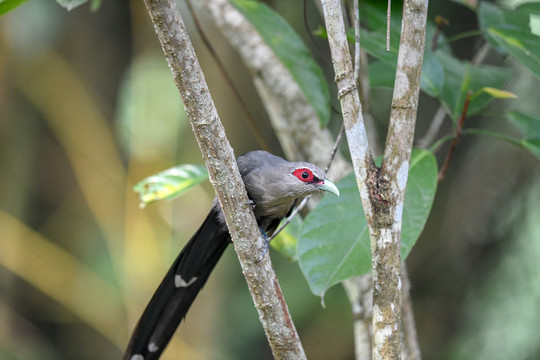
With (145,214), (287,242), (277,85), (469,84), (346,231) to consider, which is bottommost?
(145,214)

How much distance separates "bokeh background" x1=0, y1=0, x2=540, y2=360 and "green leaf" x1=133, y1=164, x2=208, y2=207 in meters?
1.99

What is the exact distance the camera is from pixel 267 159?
309cm

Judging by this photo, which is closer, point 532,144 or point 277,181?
point 532,144

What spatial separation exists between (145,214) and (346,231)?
325 centimetres

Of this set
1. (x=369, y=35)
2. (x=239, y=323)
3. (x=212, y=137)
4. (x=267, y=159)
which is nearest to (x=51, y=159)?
(x=239, y=323)

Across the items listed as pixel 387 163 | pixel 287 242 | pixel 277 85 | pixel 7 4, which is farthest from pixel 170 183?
pixel 387 163

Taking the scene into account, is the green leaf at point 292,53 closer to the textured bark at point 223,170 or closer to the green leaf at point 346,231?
the green leaf at point 346,231

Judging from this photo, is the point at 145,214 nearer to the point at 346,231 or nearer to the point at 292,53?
the point at 292,53

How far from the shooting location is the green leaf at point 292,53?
9.69 feet

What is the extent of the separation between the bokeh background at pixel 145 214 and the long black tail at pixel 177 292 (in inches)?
87.2

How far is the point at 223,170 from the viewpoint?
1.97 metres

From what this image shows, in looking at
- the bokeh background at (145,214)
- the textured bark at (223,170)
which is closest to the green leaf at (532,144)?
the textured bark at (223,170)

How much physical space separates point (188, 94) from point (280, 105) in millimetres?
1924

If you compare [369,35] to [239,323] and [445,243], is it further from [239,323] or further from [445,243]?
[239,323]
